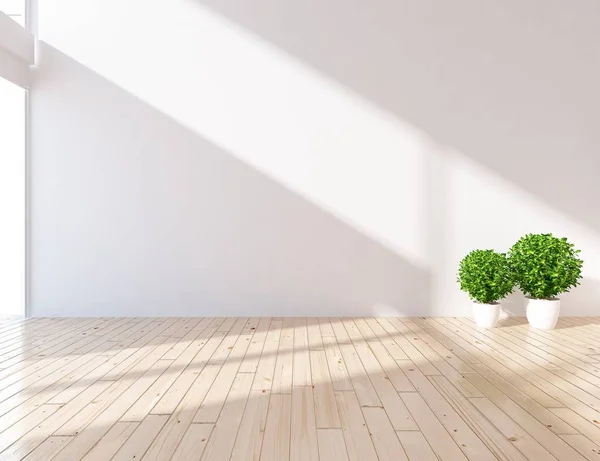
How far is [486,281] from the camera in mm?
4680

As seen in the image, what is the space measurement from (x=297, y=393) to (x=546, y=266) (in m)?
2.72

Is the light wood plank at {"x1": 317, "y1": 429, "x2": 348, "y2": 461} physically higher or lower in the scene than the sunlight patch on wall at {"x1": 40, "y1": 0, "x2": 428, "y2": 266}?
lower

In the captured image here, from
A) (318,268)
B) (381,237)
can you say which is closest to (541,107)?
(381,237)

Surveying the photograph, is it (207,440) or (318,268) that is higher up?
(318,268)

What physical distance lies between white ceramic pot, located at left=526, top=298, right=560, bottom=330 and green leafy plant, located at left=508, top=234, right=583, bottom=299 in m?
0.08

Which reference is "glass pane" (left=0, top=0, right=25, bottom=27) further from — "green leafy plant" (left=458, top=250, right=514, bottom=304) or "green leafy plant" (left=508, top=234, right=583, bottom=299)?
"green leafy plant" (left=508, top=234, right=583, bottom=299)

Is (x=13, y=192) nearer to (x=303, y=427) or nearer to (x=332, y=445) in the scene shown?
(x=303, y=427)

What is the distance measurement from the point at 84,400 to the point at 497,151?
159 inches

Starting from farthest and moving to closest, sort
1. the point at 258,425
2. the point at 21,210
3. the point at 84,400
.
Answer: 1. the point at 21,210
2. the point at 84,400
3. the point at 258,425

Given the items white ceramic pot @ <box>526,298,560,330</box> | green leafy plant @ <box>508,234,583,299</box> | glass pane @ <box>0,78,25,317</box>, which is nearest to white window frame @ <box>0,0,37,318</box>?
glass pane @ <box>0,78,25,317</box>

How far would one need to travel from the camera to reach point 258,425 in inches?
97.7

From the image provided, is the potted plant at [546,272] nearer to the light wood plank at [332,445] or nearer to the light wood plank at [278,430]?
the light wood plank at [278,430]

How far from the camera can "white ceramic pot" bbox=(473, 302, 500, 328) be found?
476cm

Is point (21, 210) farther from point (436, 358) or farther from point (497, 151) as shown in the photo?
point (497, 151)
